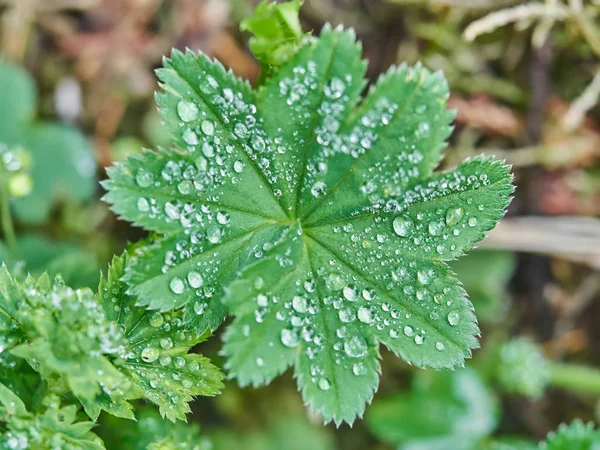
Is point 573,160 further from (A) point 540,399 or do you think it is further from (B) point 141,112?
(B) point 141,112

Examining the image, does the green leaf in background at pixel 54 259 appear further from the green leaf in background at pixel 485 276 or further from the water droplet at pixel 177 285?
the green leaf in background at pixel 485 276

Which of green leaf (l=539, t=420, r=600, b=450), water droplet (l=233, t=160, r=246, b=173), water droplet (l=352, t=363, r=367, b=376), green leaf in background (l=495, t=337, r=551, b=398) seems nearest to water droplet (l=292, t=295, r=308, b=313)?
water droplet (l=352, t=363, r=367, b=376)

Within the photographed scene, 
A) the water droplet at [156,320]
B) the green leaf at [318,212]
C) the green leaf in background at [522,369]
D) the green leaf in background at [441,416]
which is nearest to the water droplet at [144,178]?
the green leaf at [318,212]

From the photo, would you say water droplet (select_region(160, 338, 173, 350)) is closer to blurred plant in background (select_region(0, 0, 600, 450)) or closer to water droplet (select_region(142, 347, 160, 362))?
water droplet (select_region(142, 347, 160, 362))

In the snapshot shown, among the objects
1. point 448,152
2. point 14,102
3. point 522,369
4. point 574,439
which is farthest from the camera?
point 448,152

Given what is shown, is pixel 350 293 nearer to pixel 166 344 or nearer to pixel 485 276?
pixel 166 344

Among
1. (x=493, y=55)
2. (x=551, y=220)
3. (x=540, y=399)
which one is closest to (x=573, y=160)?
(x=551, y=220)

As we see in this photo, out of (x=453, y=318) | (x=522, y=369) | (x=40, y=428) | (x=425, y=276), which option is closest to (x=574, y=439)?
(x=522, y=369)
